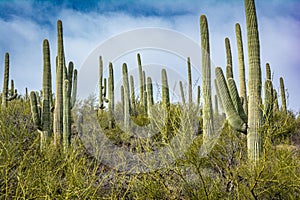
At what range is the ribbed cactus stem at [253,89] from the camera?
6410 mm

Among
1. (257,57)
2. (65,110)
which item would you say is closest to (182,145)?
(257,57)

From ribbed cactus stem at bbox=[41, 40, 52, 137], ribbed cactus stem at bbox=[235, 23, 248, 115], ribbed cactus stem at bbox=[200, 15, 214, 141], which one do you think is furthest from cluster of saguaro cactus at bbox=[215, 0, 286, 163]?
ribbed cactus stem at bbox=[41, 40, 52, 137]

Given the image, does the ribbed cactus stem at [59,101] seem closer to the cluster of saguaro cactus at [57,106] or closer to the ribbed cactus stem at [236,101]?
the cluster of saguaro cactus at [57,106]

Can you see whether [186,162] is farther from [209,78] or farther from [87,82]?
[87,82]

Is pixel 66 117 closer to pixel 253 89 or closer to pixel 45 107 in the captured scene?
pixel 45 107

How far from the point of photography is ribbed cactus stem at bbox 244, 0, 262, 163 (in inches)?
252

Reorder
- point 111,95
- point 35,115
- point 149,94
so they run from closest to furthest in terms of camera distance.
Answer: point 35,115 < point 149,94 < point 111,95

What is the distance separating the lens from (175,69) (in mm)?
11133

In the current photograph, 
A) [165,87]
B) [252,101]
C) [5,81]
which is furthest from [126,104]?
[252,101]

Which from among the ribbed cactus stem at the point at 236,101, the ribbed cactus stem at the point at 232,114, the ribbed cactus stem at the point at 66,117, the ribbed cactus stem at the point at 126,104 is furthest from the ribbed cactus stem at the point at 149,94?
the ribbed cactus stem at the point at 232,114

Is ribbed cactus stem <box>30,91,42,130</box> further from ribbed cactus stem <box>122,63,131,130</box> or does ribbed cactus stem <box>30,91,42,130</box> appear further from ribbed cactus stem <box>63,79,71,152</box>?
ribbed cactus stem <box>122,63,131,130</box>

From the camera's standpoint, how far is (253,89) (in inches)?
261

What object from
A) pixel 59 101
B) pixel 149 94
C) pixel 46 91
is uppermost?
pixel 149 94

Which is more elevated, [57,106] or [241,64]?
[241,64]
